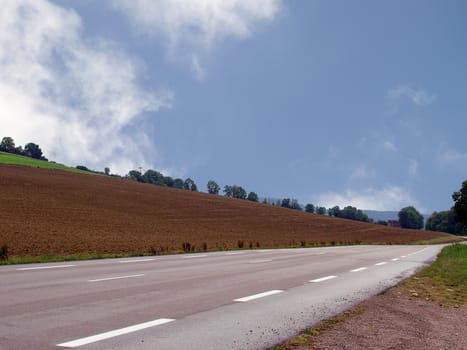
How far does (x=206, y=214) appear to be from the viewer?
7256 cm

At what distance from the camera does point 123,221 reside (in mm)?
51125

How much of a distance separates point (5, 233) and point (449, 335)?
30255 mm

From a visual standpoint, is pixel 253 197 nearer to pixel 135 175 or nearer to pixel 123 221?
pixel 135 175

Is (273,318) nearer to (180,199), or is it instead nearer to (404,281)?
(404,281)

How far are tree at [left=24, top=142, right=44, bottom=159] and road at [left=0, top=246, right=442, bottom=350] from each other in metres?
147

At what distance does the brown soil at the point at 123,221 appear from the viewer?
31.3 meters

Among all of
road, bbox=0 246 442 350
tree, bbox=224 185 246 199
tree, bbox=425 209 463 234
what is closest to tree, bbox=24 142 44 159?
tree, bbox=224 185 246 199

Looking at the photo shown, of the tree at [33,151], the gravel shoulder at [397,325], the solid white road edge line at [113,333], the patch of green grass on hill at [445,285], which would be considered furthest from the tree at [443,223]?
the solid white road edge line at [113,333]

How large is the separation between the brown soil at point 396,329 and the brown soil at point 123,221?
61.4 ft

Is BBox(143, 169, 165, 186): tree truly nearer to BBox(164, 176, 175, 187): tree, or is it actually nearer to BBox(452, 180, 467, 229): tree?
BBox(164, 176, 175, 187): tree

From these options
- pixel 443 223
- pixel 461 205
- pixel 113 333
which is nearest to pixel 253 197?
pixel 443 223

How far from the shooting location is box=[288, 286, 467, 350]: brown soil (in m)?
5.81

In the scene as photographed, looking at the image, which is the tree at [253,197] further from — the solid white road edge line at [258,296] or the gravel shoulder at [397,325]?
the solid white road edge line at [258,296]

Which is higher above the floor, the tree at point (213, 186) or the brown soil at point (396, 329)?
the tree at point (213, 186)
